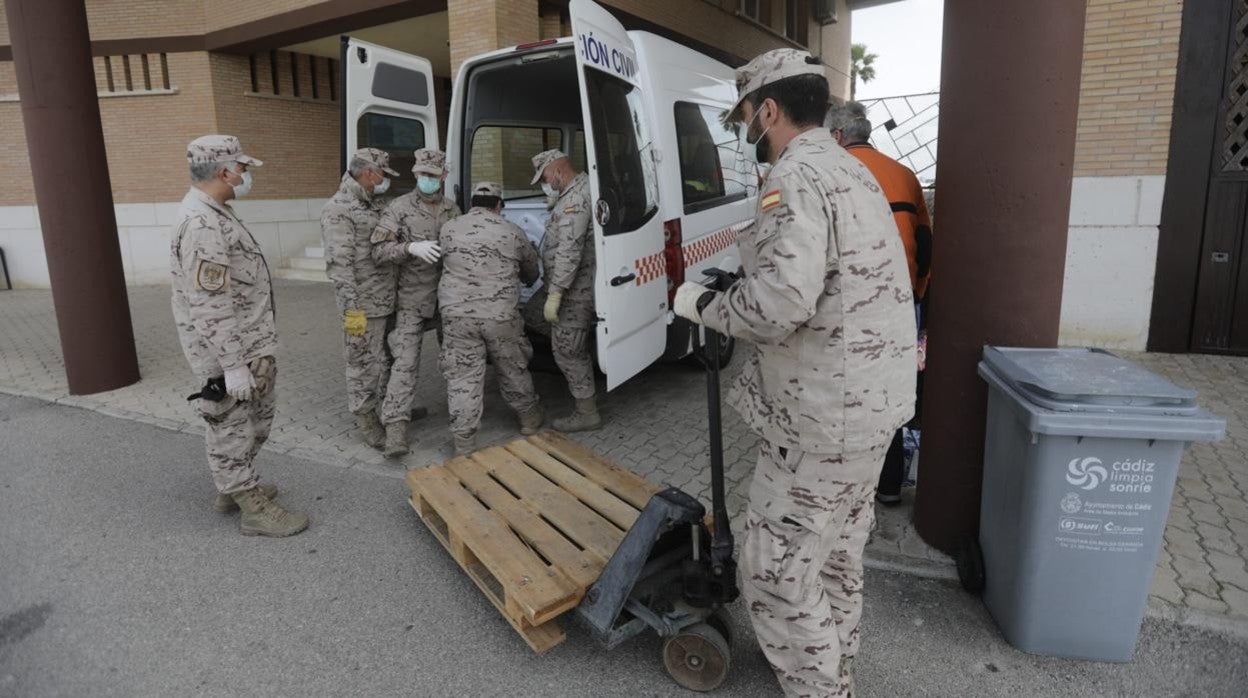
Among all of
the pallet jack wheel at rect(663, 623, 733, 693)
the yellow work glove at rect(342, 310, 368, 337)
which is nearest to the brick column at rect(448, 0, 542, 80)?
the yellow work glove at rect(342, 310, 368, 337)

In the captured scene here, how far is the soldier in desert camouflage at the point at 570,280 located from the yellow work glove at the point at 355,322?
1.12 metres

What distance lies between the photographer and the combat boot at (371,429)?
476cm

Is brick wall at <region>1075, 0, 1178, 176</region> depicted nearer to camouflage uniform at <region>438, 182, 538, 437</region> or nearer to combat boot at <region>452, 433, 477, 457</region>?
camouflage uniform at <region>438, 182, 538, 437</region>

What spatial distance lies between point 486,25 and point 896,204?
6.95m

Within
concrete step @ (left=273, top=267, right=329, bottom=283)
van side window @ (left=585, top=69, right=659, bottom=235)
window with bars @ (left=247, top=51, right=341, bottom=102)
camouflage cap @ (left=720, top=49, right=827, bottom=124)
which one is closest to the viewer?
camouflage cap @ (left=720, top=49, right=827, bottom=124)

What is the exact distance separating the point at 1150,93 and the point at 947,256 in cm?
466

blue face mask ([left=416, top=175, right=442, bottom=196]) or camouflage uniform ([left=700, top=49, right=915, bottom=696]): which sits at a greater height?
blue face mask ([left=416, top=175, right=442, bottom=196])

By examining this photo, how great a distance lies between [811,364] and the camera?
2.07 metres

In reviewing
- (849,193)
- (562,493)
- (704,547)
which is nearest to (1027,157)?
(849,193)

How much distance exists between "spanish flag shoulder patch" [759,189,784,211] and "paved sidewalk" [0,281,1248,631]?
6.20ft

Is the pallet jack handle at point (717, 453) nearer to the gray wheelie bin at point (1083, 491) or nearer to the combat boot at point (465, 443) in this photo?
the gray wheelie bin at point (1083, 491)

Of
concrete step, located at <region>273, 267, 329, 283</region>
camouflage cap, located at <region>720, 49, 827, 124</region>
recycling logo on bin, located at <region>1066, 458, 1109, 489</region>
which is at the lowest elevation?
concrete step, located at <region>273, 267, 329, 283</region>

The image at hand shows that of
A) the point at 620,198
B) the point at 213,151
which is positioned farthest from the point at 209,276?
the point at 620,198

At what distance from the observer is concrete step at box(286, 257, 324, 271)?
1314 centimetres
